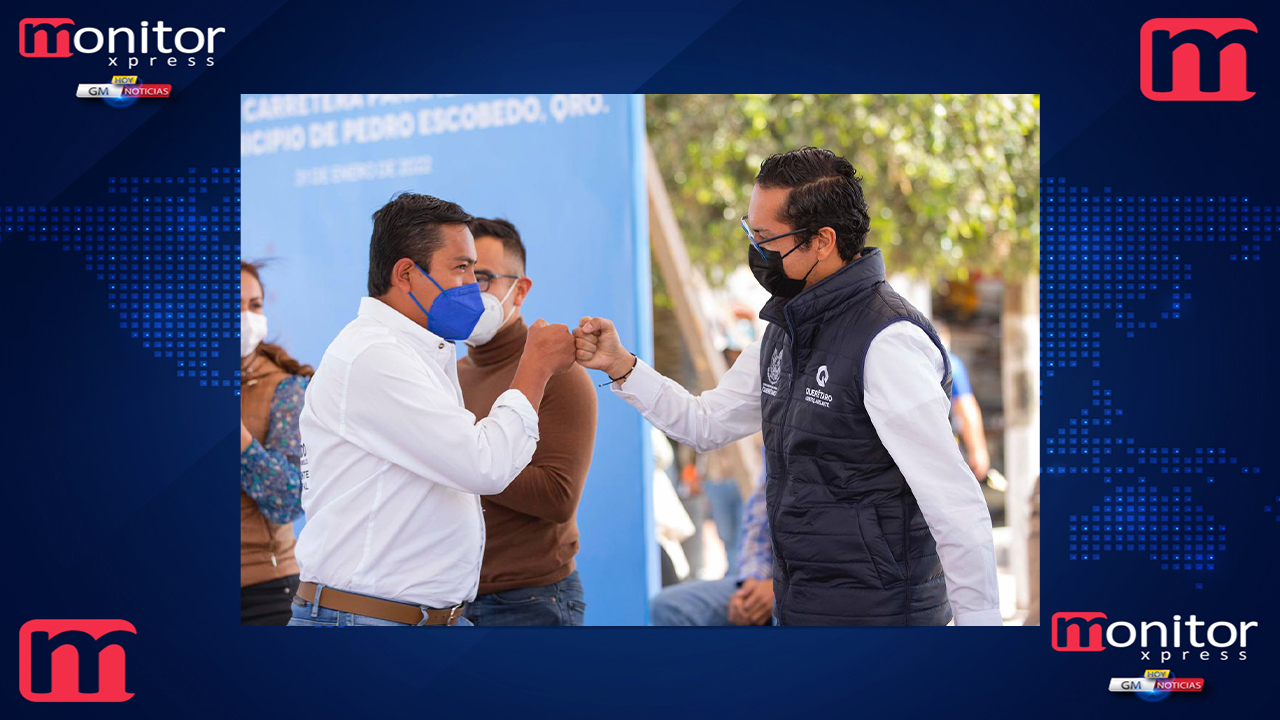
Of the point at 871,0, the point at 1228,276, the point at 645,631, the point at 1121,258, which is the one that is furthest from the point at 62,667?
the point at 1228,276

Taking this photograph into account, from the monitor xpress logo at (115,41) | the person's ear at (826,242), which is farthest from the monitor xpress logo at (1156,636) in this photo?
the monitor xpress logo at (115,41)

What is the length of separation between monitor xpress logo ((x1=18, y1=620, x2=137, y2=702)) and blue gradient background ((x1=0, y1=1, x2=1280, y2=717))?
0.05 meters

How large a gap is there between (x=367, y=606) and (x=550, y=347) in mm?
833

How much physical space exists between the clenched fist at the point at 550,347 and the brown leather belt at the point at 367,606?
718 millimetres

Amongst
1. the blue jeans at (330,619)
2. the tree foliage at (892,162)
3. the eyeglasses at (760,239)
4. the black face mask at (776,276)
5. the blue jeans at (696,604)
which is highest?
the tree foliage at (892,162)

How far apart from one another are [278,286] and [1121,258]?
3.23 meters

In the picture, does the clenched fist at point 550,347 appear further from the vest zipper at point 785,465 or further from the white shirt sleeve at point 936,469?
the white shirt sleeve at point 936,469

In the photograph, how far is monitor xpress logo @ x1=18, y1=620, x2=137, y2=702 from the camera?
319cm

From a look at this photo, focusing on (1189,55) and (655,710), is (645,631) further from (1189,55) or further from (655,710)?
(1189,55)

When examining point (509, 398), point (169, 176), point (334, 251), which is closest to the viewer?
point (509, 398)

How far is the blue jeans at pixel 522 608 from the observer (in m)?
3.41

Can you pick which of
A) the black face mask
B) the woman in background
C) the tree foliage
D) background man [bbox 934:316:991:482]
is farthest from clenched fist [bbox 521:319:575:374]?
the tree foliage

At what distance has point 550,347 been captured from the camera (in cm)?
320

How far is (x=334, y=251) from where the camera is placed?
4754mm
